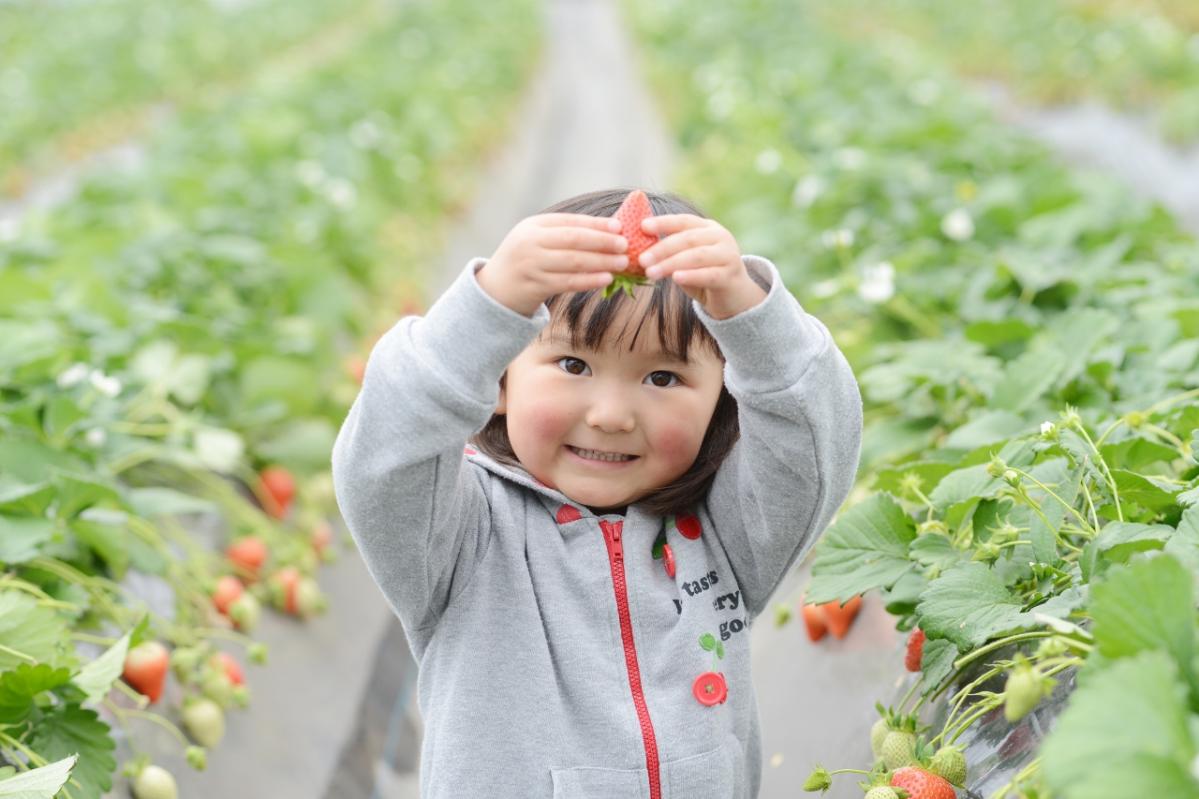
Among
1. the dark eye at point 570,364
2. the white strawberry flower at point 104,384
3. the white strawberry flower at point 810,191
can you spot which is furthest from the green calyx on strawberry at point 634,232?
the white strawberry flower at point 810,191

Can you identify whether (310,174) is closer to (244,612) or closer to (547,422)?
(244,612)

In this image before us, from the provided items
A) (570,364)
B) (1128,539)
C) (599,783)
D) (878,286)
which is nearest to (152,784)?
(599,783)

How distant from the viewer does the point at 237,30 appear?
1512cm

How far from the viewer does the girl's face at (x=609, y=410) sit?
5.22 feet

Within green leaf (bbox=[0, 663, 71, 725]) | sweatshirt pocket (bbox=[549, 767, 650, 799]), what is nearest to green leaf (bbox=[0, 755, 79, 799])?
green leaf (bbox=[0, 663, 71, 725])

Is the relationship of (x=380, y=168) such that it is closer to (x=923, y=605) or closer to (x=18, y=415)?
(x=18, y=415)

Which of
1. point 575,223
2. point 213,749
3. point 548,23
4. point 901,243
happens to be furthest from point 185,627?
point 548,23

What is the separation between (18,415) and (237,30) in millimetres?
13515

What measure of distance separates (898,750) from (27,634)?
1.18m

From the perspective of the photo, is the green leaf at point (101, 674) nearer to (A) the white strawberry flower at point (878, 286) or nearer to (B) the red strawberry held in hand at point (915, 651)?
(B) the red strawberry held in hand at point (915, 651)

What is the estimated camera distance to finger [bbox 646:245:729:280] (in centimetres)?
138

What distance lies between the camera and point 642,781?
1.58m

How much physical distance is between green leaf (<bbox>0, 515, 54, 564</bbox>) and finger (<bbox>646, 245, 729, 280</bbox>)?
1.27m

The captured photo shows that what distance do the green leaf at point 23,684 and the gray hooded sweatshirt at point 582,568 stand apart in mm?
490
